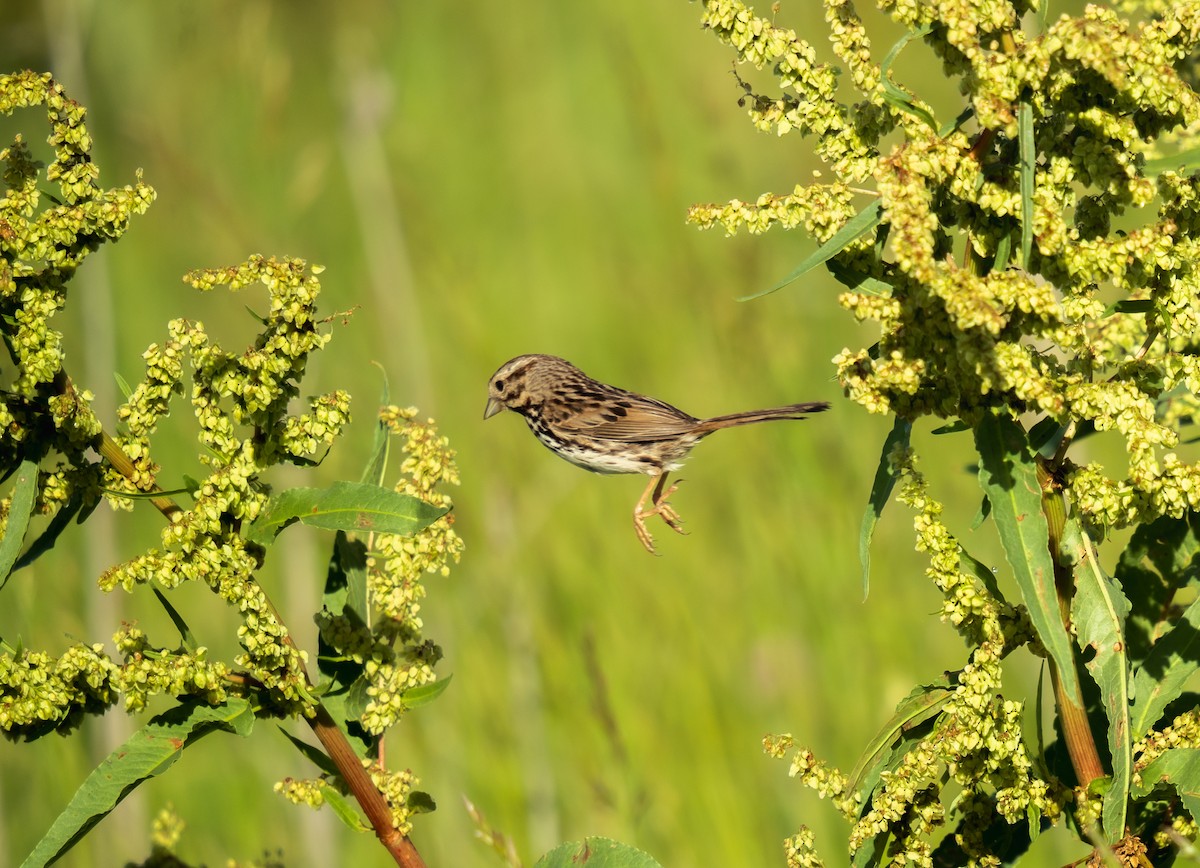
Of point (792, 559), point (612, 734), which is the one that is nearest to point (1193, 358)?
point (612, 734)

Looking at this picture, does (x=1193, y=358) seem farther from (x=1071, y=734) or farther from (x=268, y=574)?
(x=268, y=574)

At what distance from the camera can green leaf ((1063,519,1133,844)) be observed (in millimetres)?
1954

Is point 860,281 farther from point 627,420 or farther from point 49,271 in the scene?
point 627,420

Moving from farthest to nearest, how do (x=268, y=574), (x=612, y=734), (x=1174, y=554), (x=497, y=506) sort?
1. (x=268, y=574)
2. (x=497, y=506)
3. (x=612, y=734)
4. (x=1174, y=554)

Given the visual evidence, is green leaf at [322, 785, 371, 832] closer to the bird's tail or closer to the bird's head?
the bird's tail

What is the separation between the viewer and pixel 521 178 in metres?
9.13

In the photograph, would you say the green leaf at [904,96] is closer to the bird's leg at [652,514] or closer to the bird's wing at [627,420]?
the bird's leg at [652,514]

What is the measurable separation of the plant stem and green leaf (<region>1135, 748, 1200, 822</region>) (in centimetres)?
7

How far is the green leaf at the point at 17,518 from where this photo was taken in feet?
6.36

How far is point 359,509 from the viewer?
1.99m

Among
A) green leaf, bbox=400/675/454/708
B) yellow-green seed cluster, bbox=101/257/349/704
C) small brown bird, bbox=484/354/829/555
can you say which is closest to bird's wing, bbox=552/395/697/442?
small brown bird, bbox=484/354/829/555

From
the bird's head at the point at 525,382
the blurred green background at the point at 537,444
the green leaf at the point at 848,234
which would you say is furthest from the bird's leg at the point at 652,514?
the green leaf at the point at 848,234

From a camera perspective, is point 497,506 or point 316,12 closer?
point 497,506

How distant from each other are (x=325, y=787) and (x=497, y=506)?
2.89 meters
